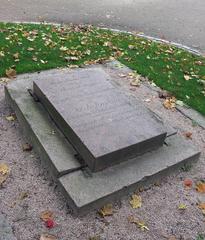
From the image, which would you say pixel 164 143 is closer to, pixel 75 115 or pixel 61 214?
pixel 75 115

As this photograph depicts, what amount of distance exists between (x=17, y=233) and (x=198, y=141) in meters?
2.51

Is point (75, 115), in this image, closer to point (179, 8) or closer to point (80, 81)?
point (80, 81)

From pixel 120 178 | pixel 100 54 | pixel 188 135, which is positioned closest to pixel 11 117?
pixel 120 178

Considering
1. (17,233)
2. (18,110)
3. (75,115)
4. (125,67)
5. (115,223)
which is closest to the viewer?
(17,233)

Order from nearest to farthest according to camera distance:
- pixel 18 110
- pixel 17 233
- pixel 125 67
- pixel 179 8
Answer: pixel 17 233, pixel 18 110, pixel 125 67, pixel 179 8

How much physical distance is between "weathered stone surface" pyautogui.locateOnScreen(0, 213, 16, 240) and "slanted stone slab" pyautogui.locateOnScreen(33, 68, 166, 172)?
3.03 ft

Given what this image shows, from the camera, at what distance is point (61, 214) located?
11.0 ft

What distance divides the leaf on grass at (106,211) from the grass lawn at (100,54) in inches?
92.3

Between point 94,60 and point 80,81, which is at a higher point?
point 80,81

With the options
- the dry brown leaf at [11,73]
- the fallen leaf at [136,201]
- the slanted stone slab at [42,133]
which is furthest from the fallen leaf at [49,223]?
the dry brown leaf at [11,73]

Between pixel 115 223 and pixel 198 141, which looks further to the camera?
pixel 198 141

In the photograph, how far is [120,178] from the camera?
355 cm

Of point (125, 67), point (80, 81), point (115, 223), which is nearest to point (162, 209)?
point (115, 223)

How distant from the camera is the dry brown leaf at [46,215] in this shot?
330 centimetres
